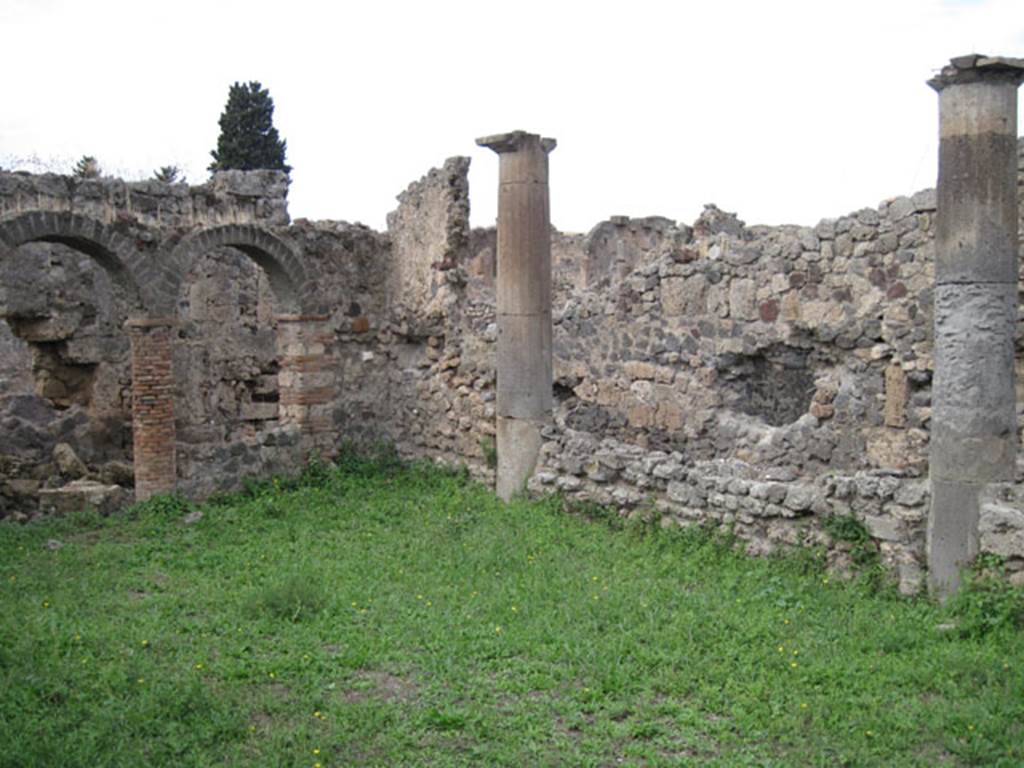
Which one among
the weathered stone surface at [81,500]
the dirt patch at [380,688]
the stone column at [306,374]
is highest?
the stone column at [306,374]

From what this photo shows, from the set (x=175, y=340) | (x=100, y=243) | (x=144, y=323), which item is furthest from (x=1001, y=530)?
(x=175, y=340)

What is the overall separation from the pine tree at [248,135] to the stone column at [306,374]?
537 inches

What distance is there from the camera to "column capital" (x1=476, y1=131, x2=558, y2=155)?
38.7 ft

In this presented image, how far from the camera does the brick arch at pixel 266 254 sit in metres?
12.7

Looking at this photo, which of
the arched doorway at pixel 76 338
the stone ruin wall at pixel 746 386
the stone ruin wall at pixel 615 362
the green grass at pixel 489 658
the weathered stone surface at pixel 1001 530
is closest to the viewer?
the green grass at pixel 489 658

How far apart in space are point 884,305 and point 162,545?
7.50 metres

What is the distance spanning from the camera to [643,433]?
1240 cm

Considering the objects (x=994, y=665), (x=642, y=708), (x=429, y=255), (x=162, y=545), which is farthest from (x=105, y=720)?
(x=429, y=255)

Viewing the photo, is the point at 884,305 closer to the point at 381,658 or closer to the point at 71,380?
the point at 381,658

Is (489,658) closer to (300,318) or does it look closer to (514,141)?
(514,141)

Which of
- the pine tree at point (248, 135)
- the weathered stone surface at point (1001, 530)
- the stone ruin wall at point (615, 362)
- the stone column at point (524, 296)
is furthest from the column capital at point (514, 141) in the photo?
the pine tree at point (248, 135)

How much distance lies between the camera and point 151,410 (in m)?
12.3

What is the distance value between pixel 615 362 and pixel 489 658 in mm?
6277

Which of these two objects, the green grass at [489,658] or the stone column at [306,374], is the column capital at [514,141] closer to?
the stone column at [306,374]
